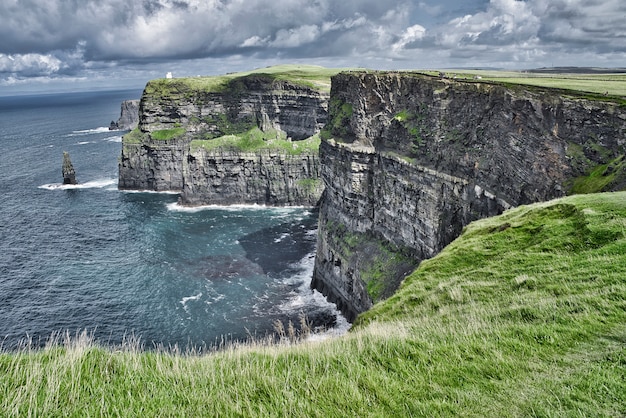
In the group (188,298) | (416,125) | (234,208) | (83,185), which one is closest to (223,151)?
(234,208)

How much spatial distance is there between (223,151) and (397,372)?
364 feet

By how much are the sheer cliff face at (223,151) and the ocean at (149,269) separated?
220 inches

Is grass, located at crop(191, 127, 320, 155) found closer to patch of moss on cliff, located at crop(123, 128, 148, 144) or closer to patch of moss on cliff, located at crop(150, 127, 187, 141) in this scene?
patch of moss on cliff, located at crop(150, 127, 187, 141)

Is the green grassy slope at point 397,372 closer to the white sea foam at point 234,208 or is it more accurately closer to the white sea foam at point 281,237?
the white sea foam at point 281,237

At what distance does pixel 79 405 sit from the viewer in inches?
351

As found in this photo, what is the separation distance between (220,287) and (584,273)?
56.5 meters

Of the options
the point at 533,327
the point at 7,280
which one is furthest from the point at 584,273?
the point at 7,280

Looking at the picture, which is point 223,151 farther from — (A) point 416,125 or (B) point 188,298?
(A) point 416,125

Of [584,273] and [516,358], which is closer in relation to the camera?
[516,358]

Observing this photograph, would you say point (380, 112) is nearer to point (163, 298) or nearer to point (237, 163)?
point (163, 298)

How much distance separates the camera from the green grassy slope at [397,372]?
28.5 feet

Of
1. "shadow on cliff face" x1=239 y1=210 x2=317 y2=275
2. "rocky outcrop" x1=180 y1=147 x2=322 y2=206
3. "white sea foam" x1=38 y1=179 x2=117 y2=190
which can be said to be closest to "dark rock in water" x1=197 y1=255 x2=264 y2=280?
"shadow on cliff face" x1=239 y1=210 x2=317 y2=275

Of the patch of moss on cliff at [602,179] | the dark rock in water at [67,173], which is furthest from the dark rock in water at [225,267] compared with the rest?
the dark rock in water at [67,173]

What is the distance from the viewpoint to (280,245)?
85500mm
